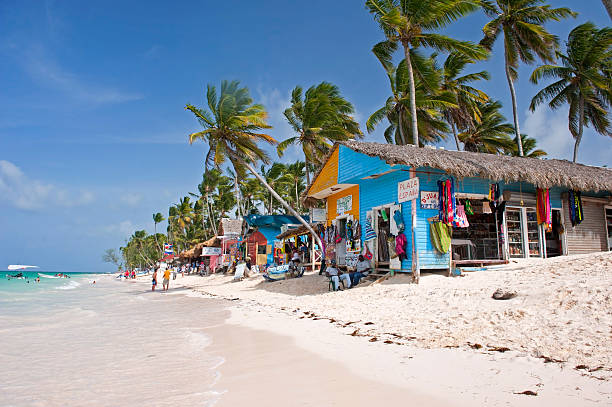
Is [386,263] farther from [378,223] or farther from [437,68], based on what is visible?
[437,68]

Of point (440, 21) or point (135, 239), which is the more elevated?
point (440, 21)

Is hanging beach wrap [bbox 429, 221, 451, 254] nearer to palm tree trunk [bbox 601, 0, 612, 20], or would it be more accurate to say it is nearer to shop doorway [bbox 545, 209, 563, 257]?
shop doorway [bbox 545, 209, 563, 257]

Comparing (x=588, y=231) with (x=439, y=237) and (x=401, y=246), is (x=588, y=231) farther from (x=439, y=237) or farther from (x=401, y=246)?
(x=401, y=246)

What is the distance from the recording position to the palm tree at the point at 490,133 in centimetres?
2449

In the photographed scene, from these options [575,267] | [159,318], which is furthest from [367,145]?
[159,318]

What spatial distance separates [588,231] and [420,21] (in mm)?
9805

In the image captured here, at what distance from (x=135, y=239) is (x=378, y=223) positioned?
91.0 meters

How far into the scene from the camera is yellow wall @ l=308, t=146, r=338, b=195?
14281 millimetres

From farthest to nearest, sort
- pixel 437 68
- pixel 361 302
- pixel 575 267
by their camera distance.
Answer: pixel 437 68
pixel 361 302
pixel 575 267

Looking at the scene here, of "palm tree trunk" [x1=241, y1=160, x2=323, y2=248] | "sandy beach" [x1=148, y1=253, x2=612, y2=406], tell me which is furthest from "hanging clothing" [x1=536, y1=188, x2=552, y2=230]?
"palm tree trunk" [x1=241, y1=160, x2=323, y2=248]

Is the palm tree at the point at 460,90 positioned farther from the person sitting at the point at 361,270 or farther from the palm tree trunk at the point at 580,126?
the person sitting at the point at 361,270

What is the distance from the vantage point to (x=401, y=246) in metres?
11.0

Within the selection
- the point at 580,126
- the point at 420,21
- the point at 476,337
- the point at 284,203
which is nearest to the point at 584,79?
the point at 580,126

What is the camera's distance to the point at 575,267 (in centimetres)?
756
